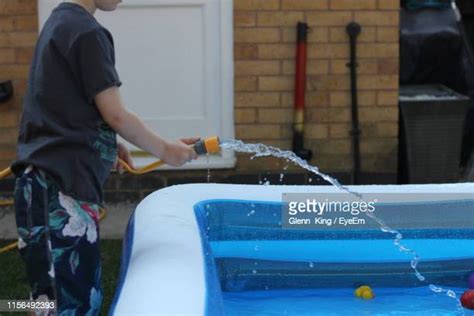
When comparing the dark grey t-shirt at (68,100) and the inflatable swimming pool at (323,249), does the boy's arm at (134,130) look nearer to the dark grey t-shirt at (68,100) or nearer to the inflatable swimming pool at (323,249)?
the dark grey t-shirt at (68,100)

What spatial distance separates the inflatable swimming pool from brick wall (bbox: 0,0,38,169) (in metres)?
2.31

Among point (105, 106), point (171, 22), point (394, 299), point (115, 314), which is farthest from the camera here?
point (171, 22)

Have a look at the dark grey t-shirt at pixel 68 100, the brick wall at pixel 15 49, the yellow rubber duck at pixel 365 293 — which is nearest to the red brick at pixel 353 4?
the brick wall at pixel 15 49

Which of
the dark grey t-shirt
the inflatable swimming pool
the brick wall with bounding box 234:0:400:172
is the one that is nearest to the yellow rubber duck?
the inflatable swimming pool

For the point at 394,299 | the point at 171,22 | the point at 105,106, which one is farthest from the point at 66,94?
the point at 171,22

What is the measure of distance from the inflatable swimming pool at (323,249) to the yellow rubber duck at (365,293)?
0.09 feet

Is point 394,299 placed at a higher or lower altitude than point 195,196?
lower

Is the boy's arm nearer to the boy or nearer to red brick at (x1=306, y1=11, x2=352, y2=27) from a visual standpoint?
the boy

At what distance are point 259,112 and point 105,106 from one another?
326cm

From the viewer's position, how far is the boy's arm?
2.76 meters

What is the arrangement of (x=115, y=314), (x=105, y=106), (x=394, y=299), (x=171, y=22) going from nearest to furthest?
(x=115, y=314)
(x=105, y=106)
(x=394, y=299)
(x=171, y=22)

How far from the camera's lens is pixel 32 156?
2791 millimetres

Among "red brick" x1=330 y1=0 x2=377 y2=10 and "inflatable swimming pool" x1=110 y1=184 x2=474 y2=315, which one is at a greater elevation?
"red brick" x1=330 y1=0 x2=377 y2=10

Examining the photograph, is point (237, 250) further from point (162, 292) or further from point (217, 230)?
point (162, 292)
